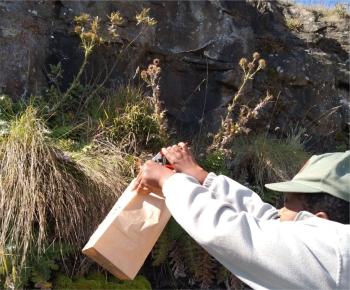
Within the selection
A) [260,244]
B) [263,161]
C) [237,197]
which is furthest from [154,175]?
[263,161]

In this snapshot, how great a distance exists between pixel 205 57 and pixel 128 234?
12.1 feet

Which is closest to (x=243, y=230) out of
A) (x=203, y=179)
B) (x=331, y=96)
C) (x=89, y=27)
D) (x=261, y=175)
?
(x=203, y=179)

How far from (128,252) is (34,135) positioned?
6.24 feet

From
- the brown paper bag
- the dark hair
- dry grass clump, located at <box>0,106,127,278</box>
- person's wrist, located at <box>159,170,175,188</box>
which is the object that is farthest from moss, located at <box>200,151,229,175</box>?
the dark hair

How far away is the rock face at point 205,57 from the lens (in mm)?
4988

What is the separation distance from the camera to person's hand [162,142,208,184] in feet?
7.68

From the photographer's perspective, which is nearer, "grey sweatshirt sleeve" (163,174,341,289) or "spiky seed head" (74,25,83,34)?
"grey sweatshirt sleeve" (163,174,341,289)

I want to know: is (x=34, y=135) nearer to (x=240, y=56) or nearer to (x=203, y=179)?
(x=203, y=179)

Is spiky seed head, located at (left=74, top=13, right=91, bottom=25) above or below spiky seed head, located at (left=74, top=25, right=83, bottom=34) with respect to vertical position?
above

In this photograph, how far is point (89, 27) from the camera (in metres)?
5.16

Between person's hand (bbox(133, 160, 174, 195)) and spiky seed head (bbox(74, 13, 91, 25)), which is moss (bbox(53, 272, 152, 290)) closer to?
person's hand (bbox(133, 160, 174, 195))

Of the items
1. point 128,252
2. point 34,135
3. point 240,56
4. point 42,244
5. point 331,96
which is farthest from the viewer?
point 331,96

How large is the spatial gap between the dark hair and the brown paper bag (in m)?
0.61

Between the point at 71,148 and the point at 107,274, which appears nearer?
the point at 107,274
